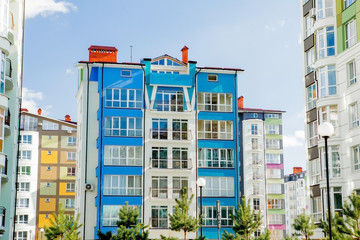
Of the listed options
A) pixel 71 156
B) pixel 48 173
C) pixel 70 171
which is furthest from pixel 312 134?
pixel 48 173

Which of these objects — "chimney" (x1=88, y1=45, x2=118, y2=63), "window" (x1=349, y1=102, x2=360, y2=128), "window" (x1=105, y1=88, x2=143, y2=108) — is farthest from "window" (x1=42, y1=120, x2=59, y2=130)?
"window" (x1=349, y1=102, x2=360, y2=128)

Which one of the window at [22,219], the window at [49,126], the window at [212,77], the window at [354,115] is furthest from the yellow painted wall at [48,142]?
the window at [354,115]

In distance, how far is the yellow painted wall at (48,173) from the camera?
76.5 metres

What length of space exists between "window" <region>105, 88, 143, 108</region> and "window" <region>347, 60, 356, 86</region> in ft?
67.3

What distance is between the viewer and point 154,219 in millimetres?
45250

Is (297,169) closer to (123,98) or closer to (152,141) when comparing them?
(152,141)

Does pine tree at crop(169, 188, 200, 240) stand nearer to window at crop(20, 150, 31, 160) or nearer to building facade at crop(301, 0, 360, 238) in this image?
building facade at crop(301, 0, 360, 238)

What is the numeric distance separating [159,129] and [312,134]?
15464 mm

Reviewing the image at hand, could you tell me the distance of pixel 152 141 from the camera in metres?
46.4

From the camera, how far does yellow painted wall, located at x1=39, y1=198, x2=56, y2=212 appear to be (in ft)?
249

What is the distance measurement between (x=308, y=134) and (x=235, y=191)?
42.9 feet

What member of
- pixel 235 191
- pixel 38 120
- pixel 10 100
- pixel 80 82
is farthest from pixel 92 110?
pixel 38 120

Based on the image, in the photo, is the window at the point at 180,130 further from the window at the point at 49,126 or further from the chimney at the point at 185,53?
the window at the point at 49,126

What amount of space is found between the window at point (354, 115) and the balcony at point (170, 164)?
18832mm
